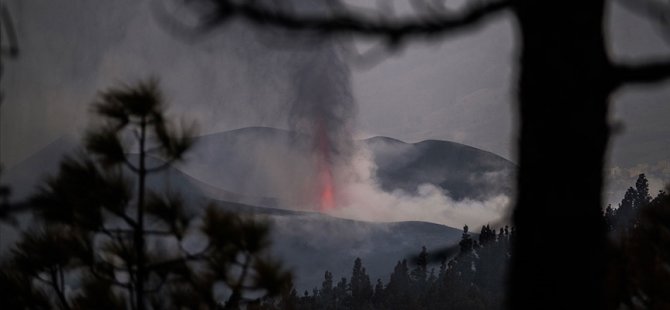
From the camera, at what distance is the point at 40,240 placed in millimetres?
4328

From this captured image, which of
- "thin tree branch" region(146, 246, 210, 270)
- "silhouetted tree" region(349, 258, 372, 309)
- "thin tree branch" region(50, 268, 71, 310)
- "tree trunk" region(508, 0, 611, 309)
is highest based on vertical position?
"tree trunk" region(508, 0, 611, 309)

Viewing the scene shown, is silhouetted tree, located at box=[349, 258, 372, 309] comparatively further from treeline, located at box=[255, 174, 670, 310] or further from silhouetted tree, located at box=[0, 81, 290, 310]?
silhouetted tree, located at box=[0, 81, 290, 310]

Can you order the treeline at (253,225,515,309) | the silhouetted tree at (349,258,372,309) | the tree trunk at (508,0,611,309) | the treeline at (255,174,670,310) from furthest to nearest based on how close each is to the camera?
the treeline at (253,225,515,309), the silhouetted tree at (349,258,372,309), the treeline at (255,174,670,310), the tree trunk at (508,0,611,309)

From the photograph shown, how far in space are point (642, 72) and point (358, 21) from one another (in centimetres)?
87

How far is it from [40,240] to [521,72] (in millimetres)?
3786

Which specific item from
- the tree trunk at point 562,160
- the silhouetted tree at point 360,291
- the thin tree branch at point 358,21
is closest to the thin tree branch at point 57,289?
the thin tree branch at point 358,21

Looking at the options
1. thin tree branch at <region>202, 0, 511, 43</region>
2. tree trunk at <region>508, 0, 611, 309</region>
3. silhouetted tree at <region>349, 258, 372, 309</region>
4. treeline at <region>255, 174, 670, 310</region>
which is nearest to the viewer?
tree trunk at <region>508, 0, 611, 309</region>

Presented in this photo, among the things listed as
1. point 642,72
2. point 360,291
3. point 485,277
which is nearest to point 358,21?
point 642,72

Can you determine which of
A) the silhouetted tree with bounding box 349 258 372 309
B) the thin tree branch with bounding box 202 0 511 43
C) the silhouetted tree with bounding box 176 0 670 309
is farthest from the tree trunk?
the silhouetted tree with bounding box 349 258 372 309

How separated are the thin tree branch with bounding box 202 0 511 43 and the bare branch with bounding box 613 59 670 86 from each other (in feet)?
1.32

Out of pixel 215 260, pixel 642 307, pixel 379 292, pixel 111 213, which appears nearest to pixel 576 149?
pixel 215 260

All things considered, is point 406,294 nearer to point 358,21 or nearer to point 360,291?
point 360,291

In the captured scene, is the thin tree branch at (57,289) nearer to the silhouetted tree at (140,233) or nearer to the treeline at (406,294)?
the silhouetted tree at (140,233)

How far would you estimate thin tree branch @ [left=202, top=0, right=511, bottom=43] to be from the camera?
1.86 meters
